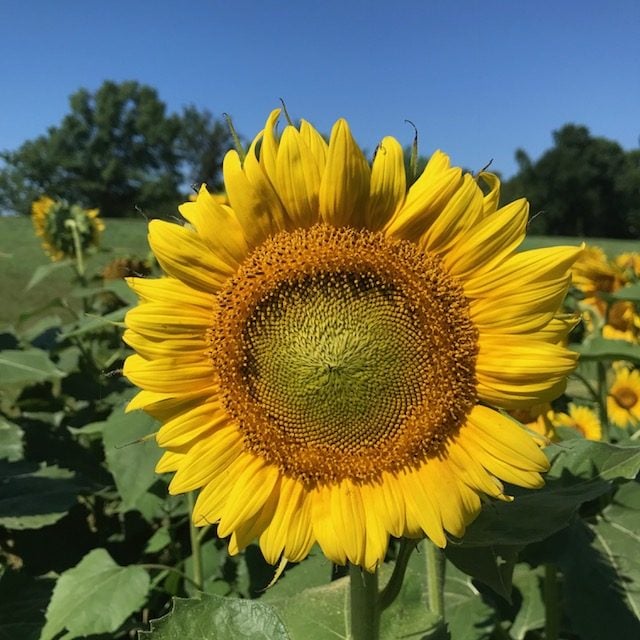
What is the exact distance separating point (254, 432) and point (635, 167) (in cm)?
5867

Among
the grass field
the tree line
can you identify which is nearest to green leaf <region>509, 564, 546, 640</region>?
the grass field

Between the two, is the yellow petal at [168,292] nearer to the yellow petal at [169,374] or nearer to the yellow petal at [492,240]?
the yellow petal at [169,374]

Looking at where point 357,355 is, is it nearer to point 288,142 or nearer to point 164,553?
point 288,142

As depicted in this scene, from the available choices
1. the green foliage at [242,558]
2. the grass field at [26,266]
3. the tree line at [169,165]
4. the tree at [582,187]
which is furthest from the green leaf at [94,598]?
the tree at [582,187]

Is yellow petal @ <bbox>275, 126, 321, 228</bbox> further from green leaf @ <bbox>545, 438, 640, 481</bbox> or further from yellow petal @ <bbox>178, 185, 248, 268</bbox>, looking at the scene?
green leaf @ <bbox>545, 438, 640, 481</bbox>

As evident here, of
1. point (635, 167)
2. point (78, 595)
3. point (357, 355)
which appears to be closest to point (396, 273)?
point (357, 355)

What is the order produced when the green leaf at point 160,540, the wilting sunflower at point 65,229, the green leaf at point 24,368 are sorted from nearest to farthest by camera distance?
the green leaf at point 24,368, the green leaf at point 160,540, the wilting sunflower at point 65,229

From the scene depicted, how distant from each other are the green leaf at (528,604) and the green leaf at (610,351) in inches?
21.6

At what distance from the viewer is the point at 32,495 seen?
5.94 feet

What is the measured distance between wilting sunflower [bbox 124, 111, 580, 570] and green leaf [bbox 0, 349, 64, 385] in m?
0.82

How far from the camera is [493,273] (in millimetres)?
1071

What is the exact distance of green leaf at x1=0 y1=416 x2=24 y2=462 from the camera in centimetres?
212

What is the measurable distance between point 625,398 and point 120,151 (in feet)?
160

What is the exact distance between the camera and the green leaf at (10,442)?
2125 mm
